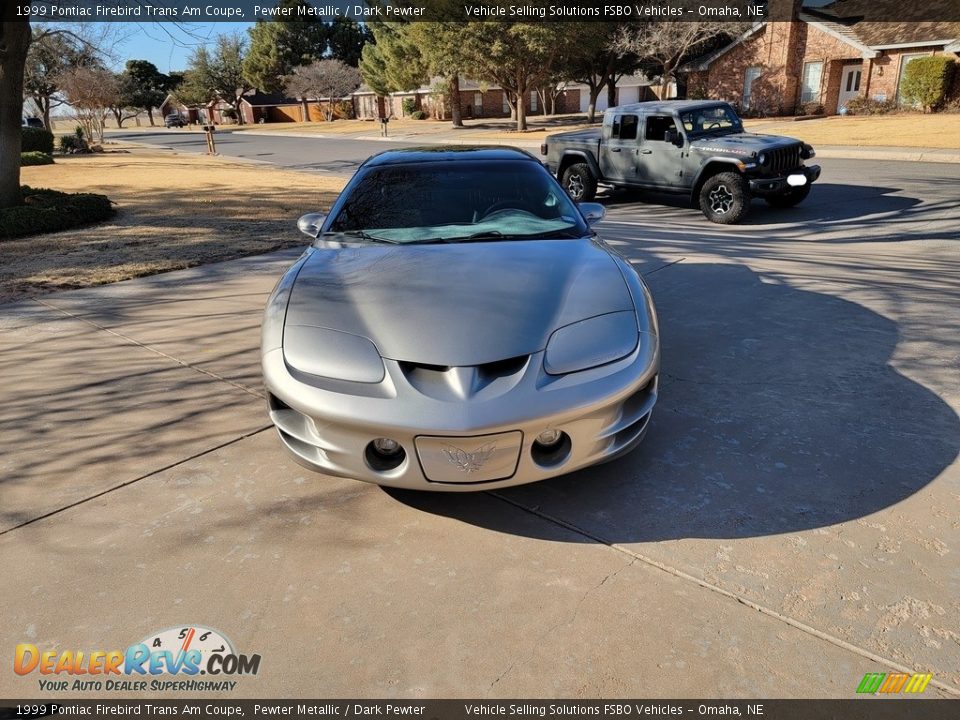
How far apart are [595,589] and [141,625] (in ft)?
5.30

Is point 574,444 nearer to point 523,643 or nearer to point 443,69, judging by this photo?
point 523,643

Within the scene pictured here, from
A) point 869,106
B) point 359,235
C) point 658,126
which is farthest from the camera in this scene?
point 869,106

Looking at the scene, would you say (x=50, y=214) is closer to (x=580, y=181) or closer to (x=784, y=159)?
(x=580, y=181)

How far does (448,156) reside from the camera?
475cm

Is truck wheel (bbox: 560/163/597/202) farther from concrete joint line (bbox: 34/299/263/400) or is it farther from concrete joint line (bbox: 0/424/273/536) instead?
concrete joint line (bbox: 0/424/273/536)

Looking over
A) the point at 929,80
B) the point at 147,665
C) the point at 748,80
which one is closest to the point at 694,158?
the point at 147,665

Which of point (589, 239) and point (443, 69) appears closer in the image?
point (589, 239)

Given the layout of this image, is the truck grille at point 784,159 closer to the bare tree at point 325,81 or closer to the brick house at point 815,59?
the brick house at point 815,59

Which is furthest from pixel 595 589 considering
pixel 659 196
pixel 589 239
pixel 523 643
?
pixel 659 196

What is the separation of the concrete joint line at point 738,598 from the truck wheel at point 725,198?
8052 mm

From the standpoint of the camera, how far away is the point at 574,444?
2.69 meters

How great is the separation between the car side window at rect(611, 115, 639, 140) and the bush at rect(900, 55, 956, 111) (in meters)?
23.8

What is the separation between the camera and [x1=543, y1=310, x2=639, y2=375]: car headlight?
2.75 m

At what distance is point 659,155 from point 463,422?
9.29 m
